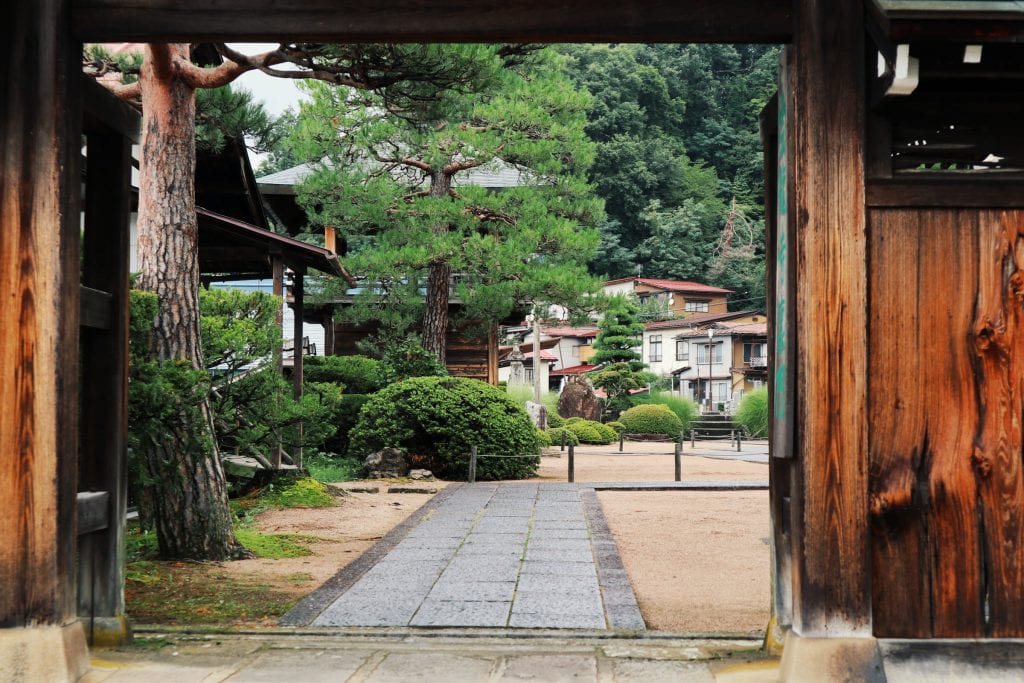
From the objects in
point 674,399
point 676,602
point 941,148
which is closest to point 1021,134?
point 941,148

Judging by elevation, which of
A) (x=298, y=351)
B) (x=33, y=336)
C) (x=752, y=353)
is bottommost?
(x=33, y=336)

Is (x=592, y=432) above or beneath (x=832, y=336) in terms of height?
beneath

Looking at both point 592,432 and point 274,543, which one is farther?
point 592,432

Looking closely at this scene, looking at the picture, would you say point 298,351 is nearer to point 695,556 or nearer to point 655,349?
point 695,556

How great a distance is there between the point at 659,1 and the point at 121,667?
150 inches

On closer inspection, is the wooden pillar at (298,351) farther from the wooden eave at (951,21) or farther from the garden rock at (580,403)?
the garden rock at (580,403)

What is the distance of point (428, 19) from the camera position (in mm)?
4277

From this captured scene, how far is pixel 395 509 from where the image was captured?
11.9m

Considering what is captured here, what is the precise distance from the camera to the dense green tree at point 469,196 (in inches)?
765

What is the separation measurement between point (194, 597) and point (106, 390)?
85.8 inches

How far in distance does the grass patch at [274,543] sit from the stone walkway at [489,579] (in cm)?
81

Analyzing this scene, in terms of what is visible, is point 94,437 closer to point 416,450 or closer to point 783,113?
point 783,113

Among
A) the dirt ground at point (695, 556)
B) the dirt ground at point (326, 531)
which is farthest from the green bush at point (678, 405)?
the dirt ground at point (326, 531)

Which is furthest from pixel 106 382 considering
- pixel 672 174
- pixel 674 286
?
pixel 672 174
